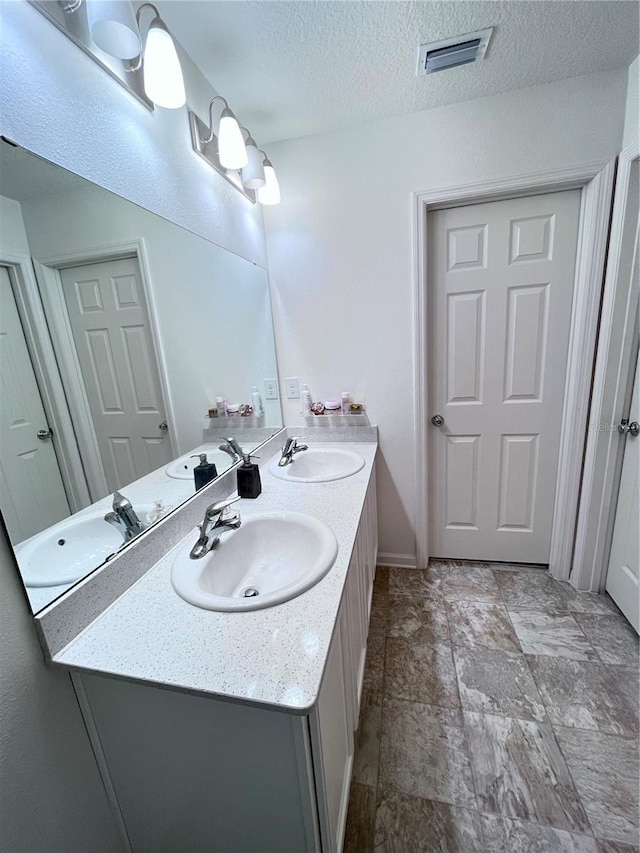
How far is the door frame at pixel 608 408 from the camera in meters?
1.40

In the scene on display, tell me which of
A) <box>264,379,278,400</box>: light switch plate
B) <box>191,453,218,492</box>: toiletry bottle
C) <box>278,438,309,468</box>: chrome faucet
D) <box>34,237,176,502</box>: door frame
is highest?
<box>34,237,176,502</box>: door frame

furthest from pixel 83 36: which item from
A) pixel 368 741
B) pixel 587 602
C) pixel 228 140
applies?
pixel 587 602

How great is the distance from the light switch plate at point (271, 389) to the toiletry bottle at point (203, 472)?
65 cm

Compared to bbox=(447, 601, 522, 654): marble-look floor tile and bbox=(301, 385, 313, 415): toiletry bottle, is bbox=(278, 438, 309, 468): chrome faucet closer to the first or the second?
bbox=(301, 385, 313, 415): toiletry bottle

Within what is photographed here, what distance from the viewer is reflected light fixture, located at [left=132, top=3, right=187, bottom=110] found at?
0.86 meters

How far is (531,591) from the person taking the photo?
5.92 ft

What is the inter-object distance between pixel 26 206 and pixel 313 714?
111 centimetres

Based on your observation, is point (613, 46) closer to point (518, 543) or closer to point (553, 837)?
point (518, 543)

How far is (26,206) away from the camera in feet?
2.19

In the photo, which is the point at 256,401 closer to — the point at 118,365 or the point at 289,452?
the point at 289,452

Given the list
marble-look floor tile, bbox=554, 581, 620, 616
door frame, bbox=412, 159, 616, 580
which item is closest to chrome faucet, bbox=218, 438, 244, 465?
door frame, bbox=412, 159, 616, 580

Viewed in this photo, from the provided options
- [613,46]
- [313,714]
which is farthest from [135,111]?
[613,46]

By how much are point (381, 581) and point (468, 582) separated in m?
0.48

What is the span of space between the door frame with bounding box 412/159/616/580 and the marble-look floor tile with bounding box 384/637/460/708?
712mm
